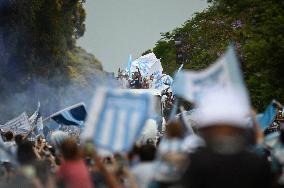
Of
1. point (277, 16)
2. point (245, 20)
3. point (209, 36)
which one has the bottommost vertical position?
point (277, 16)

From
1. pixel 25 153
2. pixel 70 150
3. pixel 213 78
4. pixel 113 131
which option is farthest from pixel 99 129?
pixel 25 153

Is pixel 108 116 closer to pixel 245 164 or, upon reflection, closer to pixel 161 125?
pixel 245 164

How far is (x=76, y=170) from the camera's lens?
807 cm

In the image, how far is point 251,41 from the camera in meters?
24.5

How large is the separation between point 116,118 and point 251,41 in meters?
18.0

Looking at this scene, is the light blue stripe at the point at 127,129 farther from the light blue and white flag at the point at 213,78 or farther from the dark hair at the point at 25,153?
the dark hair at the point at 25,153

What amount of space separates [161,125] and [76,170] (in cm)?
2311

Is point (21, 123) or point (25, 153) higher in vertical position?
point (21, 123)

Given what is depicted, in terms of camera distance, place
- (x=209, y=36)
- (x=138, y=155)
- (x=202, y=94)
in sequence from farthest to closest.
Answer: (x=209, y=36)
(x=138, y=155)
(x=202, y=94)

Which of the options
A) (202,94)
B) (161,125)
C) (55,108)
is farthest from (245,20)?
(202,94)

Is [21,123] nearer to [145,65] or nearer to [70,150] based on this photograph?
[70,150]

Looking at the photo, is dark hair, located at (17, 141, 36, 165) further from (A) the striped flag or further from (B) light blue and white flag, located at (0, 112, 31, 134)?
(B) light blue and white flag, located at (0, 112, 31, 134)

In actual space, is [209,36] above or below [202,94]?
above

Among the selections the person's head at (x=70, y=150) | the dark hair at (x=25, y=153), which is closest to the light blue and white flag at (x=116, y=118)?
the person's head at (x=70, y=150)
